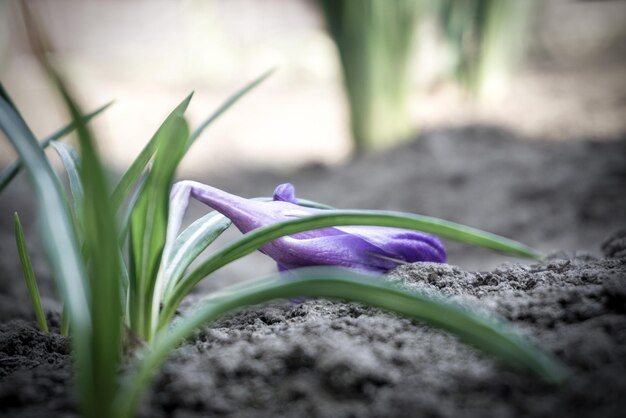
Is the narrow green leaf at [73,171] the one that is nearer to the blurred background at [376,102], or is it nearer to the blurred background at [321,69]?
the blurred background at [376,102]

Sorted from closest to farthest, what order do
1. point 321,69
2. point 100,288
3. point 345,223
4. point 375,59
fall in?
point 100,288 < point 345,223 < point 375,59 < point 321,69

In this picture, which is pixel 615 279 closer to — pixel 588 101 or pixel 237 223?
pixel 237 223

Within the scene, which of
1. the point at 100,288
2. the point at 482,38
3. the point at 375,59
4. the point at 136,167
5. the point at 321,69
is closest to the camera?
the point at 100,288

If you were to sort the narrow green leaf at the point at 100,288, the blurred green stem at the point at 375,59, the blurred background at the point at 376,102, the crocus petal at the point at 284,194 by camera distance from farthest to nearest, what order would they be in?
the blurred green stem at the point at 375,59, the blurred background at the point at 376,102, the crocus petal at the point at 284,194, the narrow green leaf at the point at 100,288

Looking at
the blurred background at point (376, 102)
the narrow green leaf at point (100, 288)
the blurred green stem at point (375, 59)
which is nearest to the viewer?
the narrow green leaf at point (100, 288)

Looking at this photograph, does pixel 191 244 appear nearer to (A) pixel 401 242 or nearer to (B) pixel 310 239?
(B) pixel 310 239

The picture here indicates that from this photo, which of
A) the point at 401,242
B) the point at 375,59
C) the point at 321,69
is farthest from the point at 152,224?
the point at 321,69

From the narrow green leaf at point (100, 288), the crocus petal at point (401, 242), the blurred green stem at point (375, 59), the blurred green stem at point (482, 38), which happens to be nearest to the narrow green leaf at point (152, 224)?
the narrow green leaf at point (100, 288)
